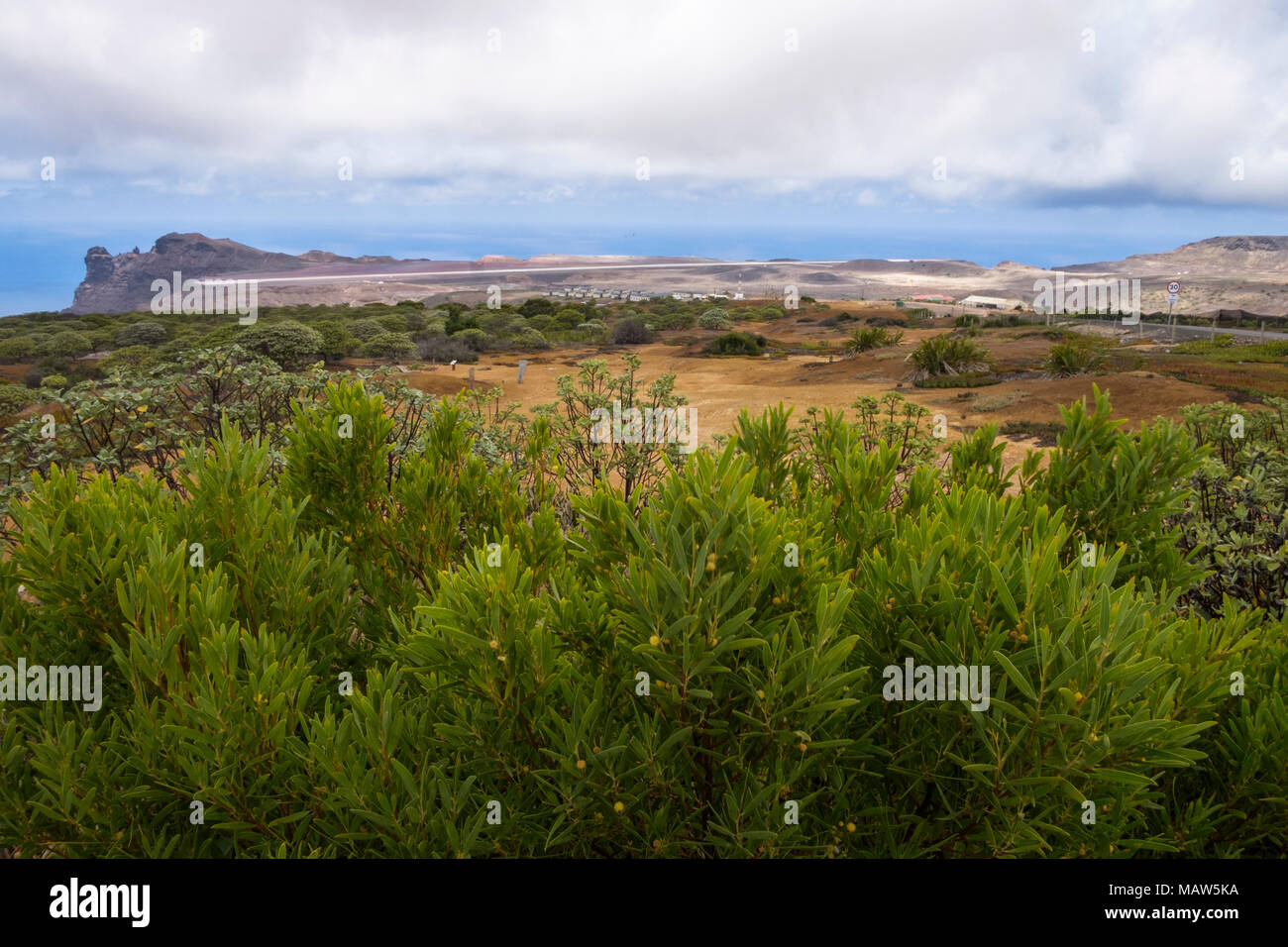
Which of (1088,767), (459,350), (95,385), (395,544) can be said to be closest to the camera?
(1088,767)

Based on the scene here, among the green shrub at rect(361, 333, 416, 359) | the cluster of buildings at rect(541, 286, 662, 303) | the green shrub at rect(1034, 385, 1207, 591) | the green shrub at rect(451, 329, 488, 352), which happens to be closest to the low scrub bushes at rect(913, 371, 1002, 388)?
the green shrub at rect(361, 333, 416, 359)

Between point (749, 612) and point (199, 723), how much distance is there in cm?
109

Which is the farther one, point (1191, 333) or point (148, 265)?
point (148, 265)

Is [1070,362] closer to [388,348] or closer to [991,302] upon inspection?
[388,348]

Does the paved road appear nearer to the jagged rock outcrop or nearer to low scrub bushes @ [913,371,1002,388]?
low scrub bushes @ [913,371,1002,388]

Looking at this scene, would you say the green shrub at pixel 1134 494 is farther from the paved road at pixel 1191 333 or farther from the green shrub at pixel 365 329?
the paved road at pixel 1191 333

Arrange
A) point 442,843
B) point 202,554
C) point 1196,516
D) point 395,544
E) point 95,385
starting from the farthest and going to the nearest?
point 95,385
point 1196,516
point 395,544
point 202,554
point 442,843

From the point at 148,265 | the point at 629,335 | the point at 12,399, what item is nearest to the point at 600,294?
the point at 629,335

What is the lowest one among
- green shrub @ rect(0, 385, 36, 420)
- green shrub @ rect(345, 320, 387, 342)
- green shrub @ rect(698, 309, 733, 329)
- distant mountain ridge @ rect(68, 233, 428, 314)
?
green shrub @ rect(0, 385, 36, 420)

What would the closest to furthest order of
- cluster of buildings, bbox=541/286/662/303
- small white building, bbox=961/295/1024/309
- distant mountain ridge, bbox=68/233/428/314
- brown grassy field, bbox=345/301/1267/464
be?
1. brown grassy field, bbox=345/301/1267/464
2. small white building, bbox=961/295/1024/309
3. cluster of buildings, bbox=541/286/662/303
4. distant mountain ridge, bbox=68/233/428/314

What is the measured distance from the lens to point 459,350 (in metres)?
34.2
